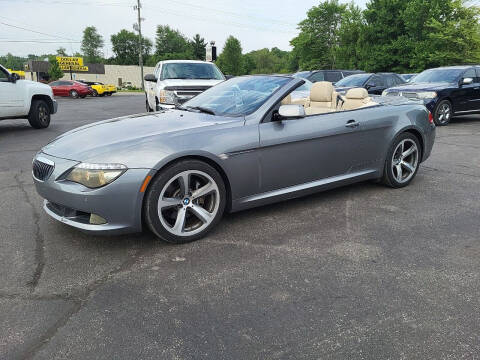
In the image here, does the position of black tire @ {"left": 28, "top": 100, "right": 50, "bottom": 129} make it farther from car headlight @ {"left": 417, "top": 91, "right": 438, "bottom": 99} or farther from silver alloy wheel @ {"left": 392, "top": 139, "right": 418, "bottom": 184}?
car headlight @ {"left": 417, "top": 91, "right": 438, "bottom": 99}

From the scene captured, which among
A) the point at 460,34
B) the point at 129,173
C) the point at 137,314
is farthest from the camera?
the point at 460,34

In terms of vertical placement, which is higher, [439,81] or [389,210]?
[439,81]

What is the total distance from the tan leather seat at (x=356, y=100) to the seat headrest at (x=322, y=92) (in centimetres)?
20

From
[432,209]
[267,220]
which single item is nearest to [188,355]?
[267,220]

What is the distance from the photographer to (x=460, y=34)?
116ft

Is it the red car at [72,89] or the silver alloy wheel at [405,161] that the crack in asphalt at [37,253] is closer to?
the silver alloy wheel at [405,161]

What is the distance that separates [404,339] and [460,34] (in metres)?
40.6

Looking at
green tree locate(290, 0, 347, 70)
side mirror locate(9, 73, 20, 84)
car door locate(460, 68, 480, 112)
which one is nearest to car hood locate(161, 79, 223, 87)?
side mirror locate(9, 73, 20, 84)

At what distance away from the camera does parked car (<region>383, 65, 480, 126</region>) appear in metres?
10.7

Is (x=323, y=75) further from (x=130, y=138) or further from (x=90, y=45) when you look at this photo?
(x=90, y=45)

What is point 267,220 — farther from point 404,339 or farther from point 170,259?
point 404,339

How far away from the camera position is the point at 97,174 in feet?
9.84

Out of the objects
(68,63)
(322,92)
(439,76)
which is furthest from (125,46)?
(322,92)

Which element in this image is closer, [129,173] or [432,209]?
[129,173]
